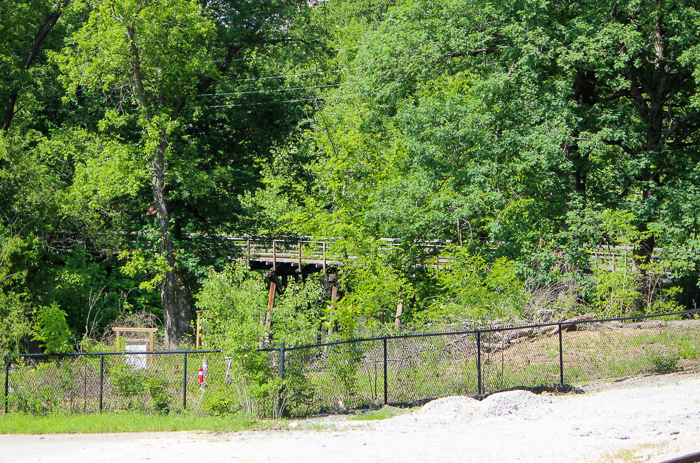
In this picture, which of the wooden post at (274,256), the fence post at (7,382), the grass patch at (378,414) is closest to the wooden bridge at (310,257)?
the wooden post at (274,256)

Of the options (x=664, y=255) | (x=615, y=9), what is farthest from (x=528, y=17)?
(x=664, y=255)

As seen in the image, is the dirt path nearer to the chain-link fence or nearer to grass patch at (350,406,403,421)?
grass patch at (350,406,403,421)

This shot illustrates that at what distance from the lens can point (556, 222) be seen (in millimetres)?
24156

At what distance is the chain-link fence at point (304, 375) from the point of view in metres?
13.9

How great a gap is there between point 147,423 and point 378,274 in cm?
1167

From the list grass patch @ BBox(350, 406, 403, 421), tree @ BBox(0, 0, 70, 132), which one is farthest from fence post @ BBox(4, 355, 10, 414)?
tree @ BBox(0, 0, 70, 132)

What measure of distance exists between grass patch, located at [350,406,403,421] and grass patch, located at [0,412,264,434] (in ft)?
6.88

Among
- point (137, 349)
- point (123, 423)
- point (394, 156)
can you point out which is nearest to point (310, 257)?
point (394, 156)

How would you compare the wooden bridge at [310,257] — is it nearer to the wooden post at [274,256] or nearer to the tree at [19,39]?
the wooden post at [274,256]

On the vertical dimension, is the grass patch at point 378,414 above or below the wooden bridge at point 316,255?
below

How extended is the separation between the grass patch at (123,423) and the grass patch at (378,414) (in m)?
2.10

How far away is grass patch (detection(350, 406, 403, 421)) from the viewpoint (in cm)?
1362

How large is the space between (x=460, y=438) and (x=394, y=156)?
2002 cm

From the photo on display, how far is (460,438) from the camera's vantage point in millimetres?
11266
